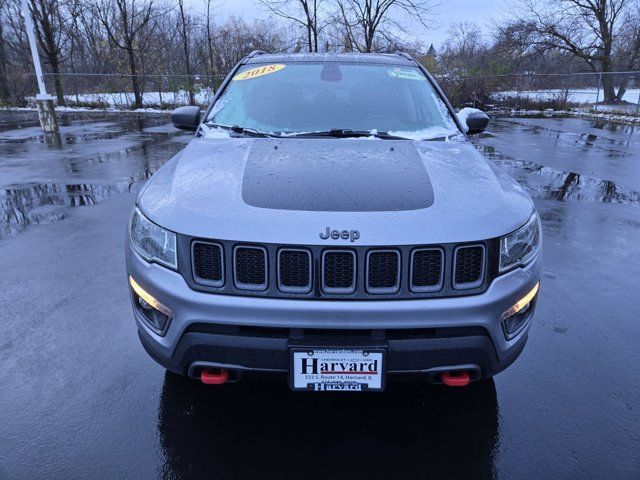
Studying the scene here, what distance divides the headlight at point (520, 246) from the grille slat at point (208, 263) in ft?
3.93

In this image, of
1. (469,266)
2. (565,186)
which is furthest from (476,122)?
(565,186)

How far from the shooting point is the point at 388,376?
79.0 inches

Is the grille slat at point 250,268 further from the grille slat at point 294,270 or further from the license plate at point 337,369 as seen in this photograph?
the license plate at point 337,369

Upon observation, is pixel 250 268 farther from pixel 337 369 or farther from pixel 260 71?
pixel 260 71

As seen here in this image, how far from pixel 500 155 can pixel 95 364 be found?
923 centimetres

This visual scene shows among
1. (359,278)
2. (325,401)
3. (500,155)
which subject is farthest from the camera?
(500,155)

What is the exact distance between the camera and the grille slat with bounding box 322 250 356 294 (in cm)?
193

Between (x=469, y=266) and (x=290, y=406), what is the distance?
121 cm

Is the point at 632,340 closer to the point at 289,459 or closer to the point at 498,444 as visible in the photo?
the point at 498,444

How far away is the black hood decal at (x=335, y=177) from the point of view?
2.09 metres

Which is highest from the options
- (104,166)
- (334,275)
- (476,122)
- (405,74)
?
(405,74)

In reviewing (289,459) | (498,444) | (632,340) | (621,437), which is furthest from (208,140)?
(632,340)

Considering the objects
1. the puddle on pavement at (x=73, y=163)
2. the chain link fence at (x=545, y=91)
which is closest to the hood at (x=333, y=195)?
the puddle on pavement at (x=73, y=163)

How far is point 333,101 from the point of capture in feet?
11.1
